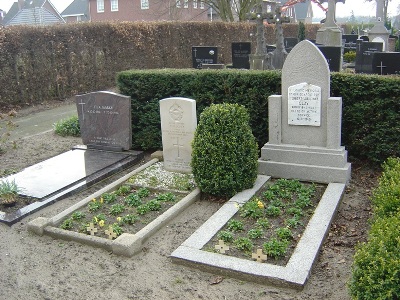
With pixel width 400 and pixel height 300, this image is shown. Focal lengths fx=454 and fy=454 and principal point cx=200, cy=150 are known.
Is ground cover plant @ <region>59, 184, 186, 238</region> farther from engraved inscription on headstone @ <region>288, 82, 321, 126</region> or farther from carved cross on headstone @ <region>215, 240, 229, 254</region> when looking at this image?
engraved inscription on headstone @ <region>288, 82, 321, 126</region>

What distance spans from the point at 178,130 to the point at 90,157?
1.98 meters

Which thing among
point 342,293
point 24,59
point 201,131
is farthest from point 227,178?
point 24,59

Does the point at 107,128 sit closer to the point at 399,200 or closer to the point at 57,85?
the point at 399,200

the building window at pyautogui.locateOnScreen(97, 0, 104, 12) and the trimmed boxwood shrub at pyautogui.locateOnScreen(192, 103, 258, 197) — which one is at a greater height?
the building window at pyautogui.locateOnScreen(97, 0, 104, 12)

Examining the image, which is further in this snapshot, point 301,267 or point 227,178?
point 227,178

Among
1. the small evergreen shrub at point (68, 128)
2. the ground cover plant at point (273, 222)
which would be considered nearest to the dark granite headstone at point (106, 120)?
the small evergreen shrub at point (68, 128)

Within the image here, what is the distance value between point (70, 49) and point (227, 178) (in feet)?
36.2

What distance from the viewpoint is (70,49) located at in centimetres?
1527

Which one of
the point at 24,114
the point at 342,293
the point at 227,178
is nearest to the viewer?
the point at 342,293

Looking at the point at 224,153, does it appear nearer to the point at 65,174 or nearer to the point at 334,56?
the point at 65,174

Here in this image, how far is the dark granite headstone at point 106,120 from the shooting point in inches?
325

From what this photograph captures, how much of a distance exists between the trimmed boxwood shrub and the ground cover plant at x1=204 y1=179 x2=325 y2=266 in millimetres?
384

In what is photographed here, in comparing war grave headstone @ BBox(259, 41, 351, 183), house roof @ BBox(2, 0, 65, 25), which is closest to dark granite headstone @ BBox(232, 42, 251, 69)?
war grave headstone @ BBox(259, 41, 351, 183)

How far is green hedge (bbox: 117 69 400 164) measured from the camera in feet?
22.8
